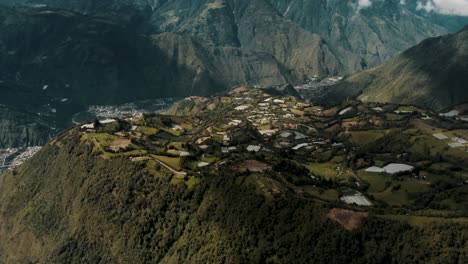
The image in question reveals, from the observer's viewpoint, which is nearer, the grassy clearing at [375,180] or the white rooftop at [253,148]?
the grassy clearing at [375,180]

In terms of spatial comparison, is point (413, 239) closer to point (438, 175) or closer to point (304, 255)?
point (304, 255)

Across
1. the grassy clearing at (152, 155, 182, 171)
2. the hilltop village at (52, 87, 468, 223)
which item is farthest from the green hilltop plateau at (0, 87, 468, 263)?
the grassy clearing at (152, 155, 182, 171)

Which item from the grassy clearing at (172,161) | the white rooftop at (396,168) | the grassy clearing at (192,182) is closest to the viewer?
the grassy clearing at (192,182)

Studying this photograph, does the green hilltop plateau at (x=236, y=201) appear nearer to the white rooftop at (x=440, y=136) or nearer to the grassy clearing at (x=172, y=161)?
the grassy clearing at (x=172, y=161)

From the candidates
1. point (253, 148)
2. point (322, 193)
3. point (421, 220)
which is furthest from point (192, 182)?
point (421, 220)

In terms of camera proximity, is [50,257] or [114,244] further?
[50,257]

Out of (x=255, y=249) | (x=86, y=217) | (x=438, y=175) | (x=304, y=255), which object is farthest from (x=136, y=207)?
(x=438, y=175)

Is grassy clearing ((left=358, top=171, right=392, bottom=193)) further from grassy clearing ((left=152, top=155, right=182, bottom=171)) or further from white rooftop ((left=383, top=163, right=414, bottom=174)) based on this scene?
grassy clearing ((left=152, top=155, right=182, bottom=171))

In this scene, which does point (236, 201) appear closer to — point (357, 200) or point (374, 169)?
point (357, 200)

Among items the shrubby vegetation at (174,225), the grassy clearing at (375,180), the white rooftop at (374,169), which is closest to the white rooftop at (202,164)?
the shrubby vegetation at (174,225)
